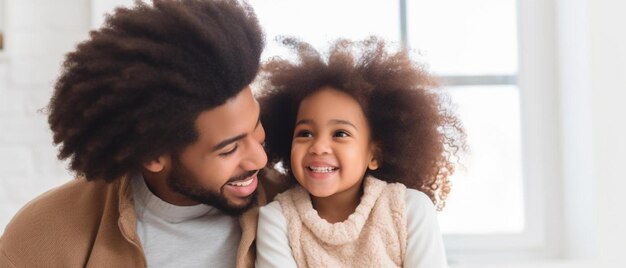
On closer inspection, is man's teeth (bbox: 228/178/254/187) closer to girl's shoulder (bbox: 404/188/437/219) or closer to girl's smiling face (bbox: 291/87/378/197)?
girl's smiling face (bbox: 291/87/378/197)

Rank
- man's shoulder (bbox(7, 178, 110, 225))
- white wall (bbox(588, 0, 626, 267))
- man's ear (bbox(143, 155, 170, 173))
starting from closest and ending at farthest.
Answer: man's ear (bbox(143, 155, 170, 173)) < man's shoulder (bbox(7, 178, 110, 225)) < white wall (bbox(588, 0, 626, 267))

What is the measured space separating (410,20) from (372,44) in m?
0.75

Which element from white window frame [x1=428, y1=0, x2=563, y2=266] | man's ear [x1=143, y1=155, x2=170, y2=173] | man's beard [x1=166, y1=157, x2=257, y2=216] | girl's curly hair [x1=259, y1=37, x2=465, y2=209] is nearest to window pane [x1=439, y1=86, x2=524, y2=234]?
white window frame [x1=428, y1=0, x2=563, y2=266]

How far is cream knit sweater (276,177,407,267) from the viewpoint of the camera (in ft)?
4.38

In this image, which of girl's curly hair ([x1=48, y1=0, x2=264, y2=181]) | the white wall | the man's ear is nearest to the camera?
girl's curly hair ([x1=48, y1=0, x2=264, y2=181])

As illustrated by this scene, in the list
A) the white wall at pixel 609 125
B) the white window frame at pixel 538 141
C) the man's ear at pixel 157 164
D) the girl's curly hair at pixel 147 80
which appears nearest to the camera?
the girl's curly hair at pixel 147 80

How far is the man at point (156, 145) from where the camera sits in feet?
4.10

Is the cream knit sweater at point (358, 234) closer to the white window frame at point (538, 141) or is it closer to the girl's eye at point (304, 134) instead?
the girl's eye at point (304, 134)

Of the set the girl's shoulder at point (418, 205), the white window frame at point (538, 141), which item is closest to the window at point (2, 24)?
the girl's shoulder at point (418, 205)

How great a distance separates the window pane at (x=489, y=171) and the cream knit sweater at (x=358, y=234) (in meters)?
0.83

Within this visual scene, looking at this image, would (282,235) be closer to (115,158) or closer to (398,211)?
(398,211)

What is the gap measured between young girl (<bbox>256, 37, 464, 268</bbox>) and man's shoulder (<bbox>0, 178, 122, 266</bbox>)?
0.33 metres

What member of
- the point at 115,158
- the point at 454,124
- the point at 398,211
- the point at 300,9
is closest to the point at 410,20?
the point at 300,9

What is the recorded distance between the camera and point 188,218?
146cm
